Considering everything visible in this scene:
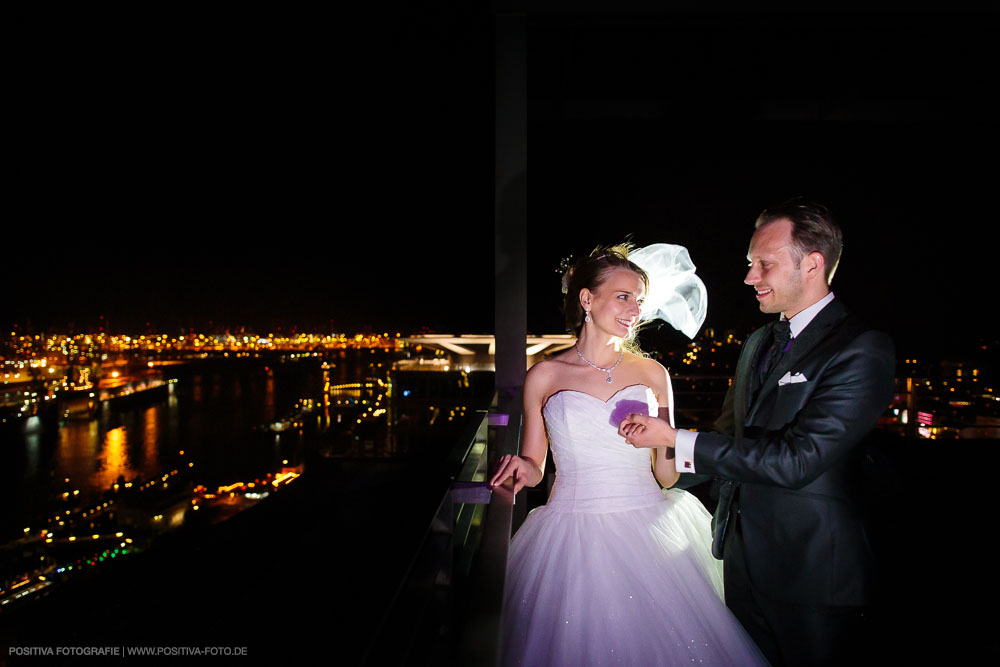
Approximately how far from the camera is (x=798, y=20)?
10.1 ft

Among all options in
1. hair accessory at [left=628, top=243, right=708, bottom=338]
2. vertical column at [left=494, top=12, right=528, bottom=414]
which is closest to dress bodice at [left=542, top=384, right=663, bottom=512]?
hair accessory at [left=628, top=243, right=708, bottom=338]

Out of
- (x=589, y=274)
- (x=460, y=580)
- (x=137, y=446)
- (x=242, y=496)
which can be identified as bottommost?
(x=242, y=496)

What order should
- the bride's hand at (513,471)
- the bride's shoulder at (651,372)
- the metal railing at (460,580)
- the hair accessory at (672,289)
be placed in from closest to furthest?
1. the metal railing at (460,580)
2. the bride's hand at (513,471)
3. the bride's shoulder at (651,372)
4. the hair accessory at (672,289)

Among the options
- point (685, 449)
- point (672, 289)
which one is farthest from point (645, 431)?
point (672, 289)

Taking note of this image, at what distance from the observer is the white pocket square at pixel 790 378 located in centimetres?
136

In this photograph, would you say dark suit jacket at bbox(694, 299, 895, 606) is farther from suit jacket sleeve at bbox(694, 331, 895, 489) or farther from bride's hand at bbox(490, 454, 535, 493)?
bride's hand at bbox(490, 454, 535, 493)

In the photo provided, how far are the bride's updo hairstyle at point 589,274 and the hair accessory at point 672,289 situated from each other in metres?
0.10

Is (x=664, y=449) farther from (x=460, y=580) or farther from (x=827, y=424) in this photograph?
(x=460, y=580)

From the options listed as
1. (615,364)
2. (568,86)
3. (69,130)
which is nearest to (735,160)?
(568,86)

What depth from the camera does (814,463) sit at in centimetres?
124

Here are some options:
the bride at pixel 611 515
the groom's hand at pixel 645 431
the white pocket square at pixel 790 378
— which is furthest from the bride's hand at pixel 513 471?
the white pocket square at pixel 790 378

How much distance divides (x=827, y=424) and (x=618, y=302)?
0.89 m

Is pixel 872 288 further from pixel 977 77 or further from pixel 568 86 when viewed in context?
pixel 568 86

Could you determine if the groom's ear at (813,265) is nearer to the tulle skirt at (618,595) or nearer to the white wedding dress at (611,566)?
the white wedding dress at (611,566)
